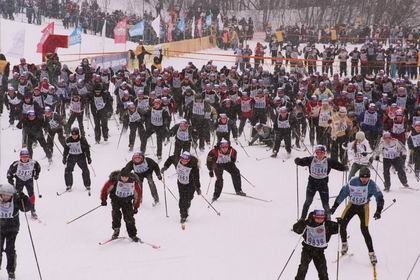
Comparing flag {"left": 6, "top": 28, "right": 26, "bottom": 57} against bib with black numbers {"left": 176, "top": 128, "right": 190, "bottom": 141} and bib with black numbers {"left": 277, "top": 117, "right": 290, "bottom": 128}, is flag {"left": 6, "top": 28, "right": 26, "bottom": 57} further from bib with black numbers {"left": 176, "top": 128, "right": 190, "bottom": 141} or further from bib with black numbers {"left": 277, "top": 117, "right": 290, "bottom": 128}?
bib with black numbers {"left": 277, "top": 117, "right": 290, "bottom": 128}

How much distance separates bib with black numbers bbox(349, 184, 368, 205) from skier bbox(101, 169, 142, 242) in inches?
143

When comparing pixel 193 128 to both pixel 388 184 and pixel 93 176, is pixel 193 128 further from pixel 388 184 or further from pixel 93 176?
pixel 388 184

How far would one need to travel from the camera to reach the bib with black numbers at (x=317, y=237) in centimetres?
879

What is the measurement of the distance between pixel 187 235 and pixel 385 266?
11.6ft

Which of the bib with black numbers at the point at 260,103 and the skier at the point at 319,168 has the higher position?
the bib with black numbers at the point at 260,103

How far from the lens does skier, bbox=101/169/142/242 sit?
35.1 feet

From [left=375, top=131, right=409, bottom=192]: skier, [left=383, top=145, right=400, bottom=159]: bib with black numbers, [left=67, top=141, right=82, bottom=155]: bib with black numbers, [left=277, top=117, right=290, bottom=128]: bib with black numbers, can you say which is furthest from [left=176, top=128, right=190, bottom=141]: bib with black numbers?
[left=383, top=145, right=400, bottom=159]: bib with black numbers

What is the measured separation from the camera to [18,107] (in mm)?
18641

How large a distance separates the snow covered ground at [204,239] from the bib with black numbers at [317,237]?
107cm

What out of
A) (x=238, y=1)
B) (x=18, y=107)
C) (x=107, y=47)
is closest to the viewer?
(x=18, y=107)

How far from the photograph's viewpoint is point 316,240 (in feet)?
28.9

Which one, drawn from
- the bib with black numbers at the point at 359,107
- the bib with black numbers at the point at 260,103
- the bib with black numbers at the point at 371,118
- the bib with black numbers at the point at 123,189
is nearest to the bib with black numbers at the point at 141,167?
the bib with black numbers at the point at 123,189

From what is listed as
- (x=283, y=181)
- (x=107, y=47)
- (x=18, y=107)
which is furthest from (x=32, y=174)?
(x=107, y=47)

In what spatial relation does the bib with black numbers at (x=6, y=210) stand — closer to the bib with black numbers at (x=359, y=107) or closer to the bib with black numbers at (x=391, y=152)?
the bib with black numbers at (x=391, y=152)
